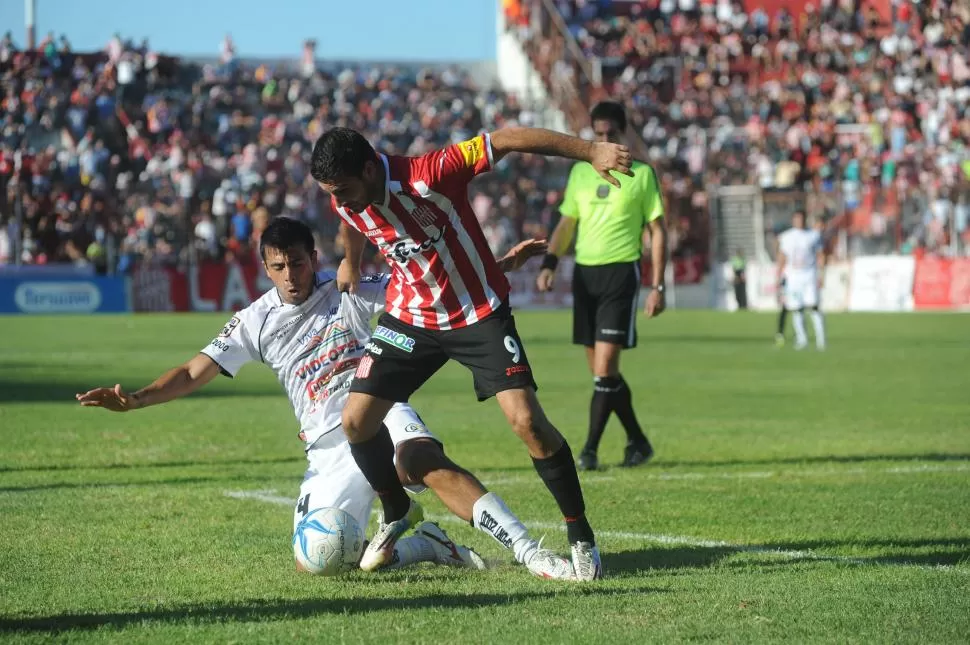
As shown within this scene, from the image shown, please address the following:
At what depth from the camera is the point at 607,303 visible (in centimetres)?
998

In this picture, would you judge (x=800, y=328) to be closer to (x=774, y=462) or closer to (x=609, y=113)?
(x=774, y=462)

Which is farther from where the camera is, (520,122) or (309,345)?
(520,122)

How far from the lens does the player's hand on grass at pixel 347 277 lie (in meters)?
6.63

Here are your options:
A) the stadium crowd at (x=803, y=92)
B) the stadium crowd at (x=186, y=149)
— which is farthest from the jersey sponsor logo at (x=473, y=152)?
the stadium crowd at (x=803, y=92)

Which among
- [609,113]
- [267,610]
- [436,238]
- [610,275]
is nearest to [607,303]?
[610,275]

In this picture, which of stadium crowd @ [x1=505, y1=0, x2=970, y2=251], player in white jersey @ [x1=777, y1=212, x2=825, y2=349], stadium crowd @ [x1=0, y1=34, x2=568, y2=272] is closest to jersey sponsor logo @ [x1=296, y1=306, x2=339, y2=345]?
player in white jersey @ [x1=777, y1=212, x2=825, y2=349]

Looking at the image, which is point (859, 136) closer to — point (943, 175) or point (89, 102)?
point (943, 175)

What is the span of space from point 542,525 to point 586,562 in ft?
5.10

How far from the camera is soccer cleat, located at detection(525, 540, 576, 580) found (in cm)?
592

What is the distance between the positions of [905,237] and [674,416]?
26.0 metres

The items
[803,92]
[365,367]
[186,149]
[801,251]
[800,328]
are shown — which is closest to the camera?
[365,367]

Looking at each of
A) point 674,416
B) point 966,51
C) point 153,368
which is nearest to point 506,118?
point 966,51

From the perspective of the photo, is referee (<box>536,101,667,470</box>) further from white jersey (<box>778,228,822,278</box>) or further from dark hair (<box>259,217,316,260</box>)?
white jersey (<box>778,228,822,278</box>)

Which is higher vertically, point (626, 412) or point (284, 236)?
point (284, 236)
